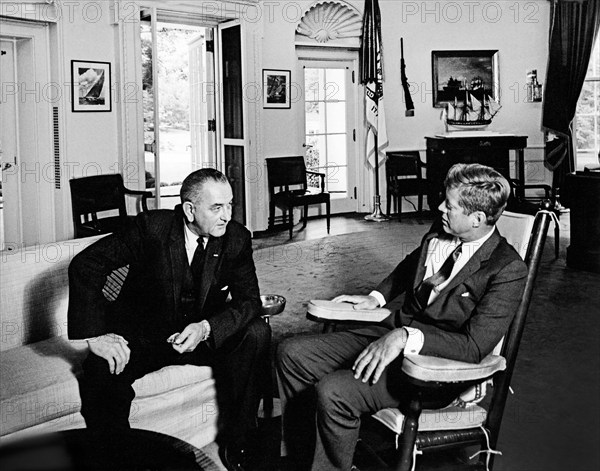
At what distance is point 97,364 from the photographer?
2.80m

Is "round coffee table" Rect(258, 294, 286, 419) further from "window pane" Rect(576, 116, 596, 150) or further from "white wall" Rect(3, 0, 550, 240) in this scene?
"window pane" Rect(576, 116, 596, 150)

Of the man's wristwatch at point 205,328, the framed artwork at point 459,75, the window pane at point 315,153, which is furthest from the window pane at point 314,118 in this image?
the man's wristwatch at point 205,328

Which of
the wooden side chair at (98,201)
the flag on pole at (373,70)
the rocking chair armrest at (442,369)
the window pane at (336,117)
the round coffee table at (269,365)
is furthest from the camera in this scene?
the window pane at (336,117)

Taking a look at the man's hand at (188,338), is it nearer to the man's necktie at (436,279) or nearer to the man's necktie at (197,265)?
the man's necktie at (197,265)

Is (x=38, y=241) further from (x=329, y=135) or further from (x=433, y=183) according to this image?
(x=433, y=183)

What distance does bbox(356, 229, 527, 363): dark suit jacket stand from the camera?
2.53 metres

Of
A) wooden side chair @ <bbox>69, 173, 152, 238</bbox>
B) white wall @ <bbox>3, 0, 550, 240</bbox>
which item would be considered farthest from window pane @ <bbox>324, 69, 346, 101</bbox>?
wooden side chair @ <bbox>69, 173, 152, 238</bbox>

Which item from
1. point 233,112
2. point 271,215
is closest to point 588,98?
point 271,215

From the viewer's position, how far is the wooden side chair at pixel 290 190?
333 inches

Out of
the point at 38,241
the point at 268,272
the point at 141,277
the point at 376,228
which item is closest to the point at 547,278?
the point at 268,272

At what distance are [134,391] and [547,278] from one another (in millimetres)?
4412

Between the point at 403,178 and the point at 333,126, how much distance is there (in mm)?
1229

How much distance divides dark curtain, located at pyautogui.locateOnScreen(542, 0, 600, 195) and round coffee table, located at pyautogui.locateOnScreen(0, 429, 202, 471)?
9376 mm

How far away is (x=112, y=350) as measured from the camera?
276 centimetres
